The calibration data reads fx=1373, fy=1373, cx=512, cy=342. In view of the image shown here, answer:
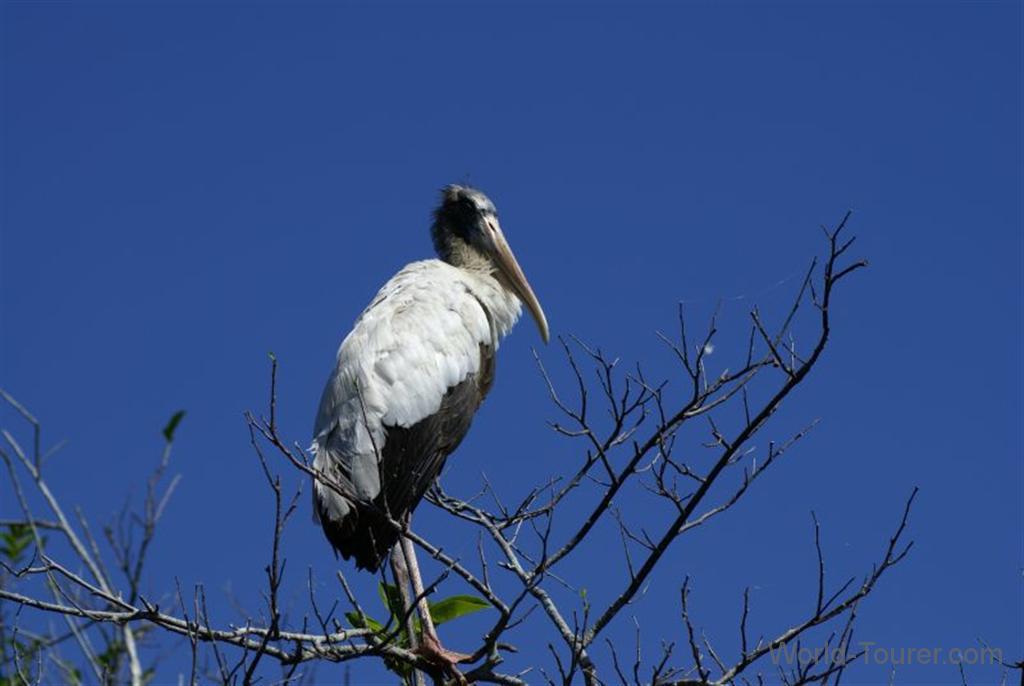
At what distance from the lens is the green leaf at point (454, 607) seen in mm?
5682

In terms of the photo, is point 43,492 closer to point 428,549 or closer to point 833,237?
point 428,549

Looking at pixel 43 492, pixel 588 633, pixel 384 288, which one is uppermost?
pixel 384 288

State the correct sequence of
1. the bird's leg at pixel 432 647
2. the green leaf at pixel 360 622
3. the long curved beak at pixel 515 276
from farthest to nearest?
the long curved beak at pixel 515 276 < the bird's leg at pixel 432 647 < the green leaf at pixel 360 622

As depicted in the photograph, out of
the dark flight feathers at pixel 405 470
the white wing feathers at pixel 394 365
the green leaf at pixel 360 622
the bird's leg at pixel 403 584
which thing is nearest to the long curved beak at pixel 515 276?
the white wing feathers at pixel 394 365

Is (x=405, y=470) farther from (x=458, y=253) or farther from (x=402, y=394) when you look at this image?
(x=458, y=253)

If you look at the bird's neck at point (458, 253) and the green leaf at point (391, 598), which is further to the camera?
the bird's neck at point (458, 253)

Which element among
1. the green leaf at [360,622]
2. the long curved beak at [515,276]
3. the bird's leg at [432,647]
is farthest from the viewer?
the long curved beak at [515,276]

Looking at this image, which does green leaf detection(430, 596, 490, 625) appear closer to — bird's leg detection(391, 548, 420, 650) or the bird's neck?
bird's leg detection(391, 548, 420, 650)

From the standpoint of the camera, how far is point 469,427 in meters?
7.09

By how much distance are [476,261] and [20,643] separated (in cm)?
423

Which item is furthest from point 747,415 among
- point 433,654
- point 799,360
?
point 433,654

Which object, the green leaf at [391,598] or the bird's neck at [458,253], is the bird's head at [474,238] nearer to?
the bird's neck at [458,253]

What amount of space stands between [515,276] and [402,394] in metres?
1.94

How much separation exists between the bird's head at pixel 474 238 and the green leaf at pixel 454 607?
8.88 ft
